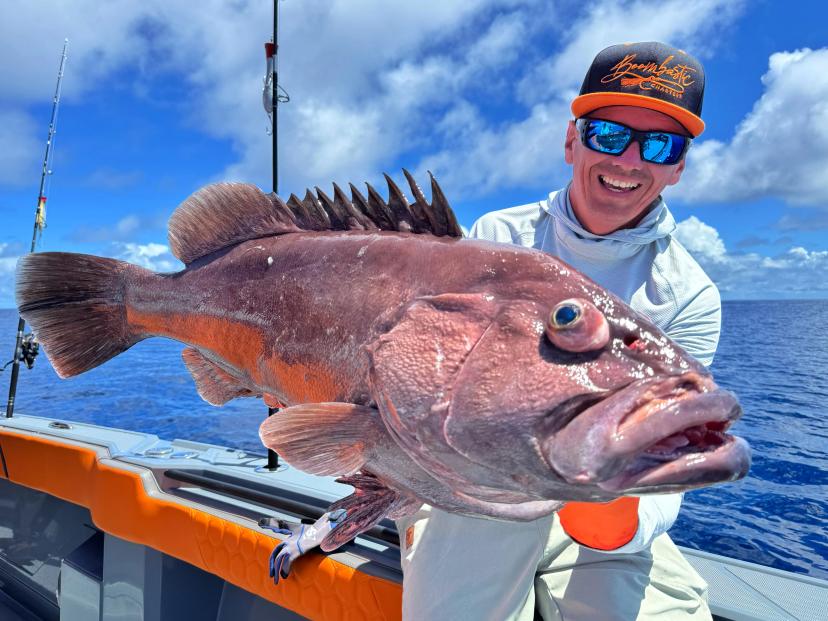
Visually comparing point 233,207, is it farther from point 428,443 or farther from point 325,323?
point 428,443

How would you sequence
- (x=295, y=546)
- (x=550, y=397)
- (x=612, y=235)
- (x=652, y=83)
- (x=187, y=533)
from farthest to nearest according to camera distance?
(x=187, y=533)
(x=295, y=546)
(x=612, y=235)
(x=652, y=83)
(x=550, y=397)

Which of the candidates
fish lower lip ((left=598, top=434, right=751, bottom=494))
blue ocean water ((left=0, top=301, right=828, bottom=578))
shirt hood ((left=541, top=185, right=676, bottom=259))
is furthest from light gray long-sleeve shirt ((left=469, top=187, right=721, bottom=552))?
blue ocean water ((left=0, top=301, right=828, bottom=578))

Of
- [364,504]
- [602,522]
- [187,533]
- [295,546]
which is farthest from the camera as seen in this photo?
[187,533]

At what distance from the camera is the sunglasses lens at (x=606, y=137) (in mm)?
2416

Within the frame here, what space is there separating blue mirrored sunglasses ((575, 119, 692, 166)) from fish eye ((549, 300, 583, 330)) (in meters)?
1.41

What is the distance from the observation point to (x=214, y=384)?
2.24m

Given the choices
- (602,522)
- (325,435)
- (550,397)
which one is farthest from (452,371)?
(602,522)

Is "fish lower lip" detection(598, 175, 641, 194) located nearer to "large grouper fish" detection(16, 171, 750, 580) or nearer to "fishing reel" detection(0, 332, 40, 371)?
"large grouper fish" detection(16, 171, 750, 580)

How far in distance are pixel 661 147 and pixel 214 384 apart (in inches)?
87.0

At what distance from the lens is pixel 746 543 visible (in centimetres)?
726

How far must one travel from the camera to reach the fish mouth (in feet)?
3.59

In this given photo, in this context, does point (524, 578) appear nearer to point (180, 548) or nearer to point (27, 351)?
point (180, 548)

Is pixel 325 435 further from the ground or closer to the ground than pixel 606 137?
closer to the ground

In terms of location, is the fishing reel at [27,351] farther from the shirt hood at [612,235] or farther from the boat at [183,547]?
the shirt hood at [612,235]
